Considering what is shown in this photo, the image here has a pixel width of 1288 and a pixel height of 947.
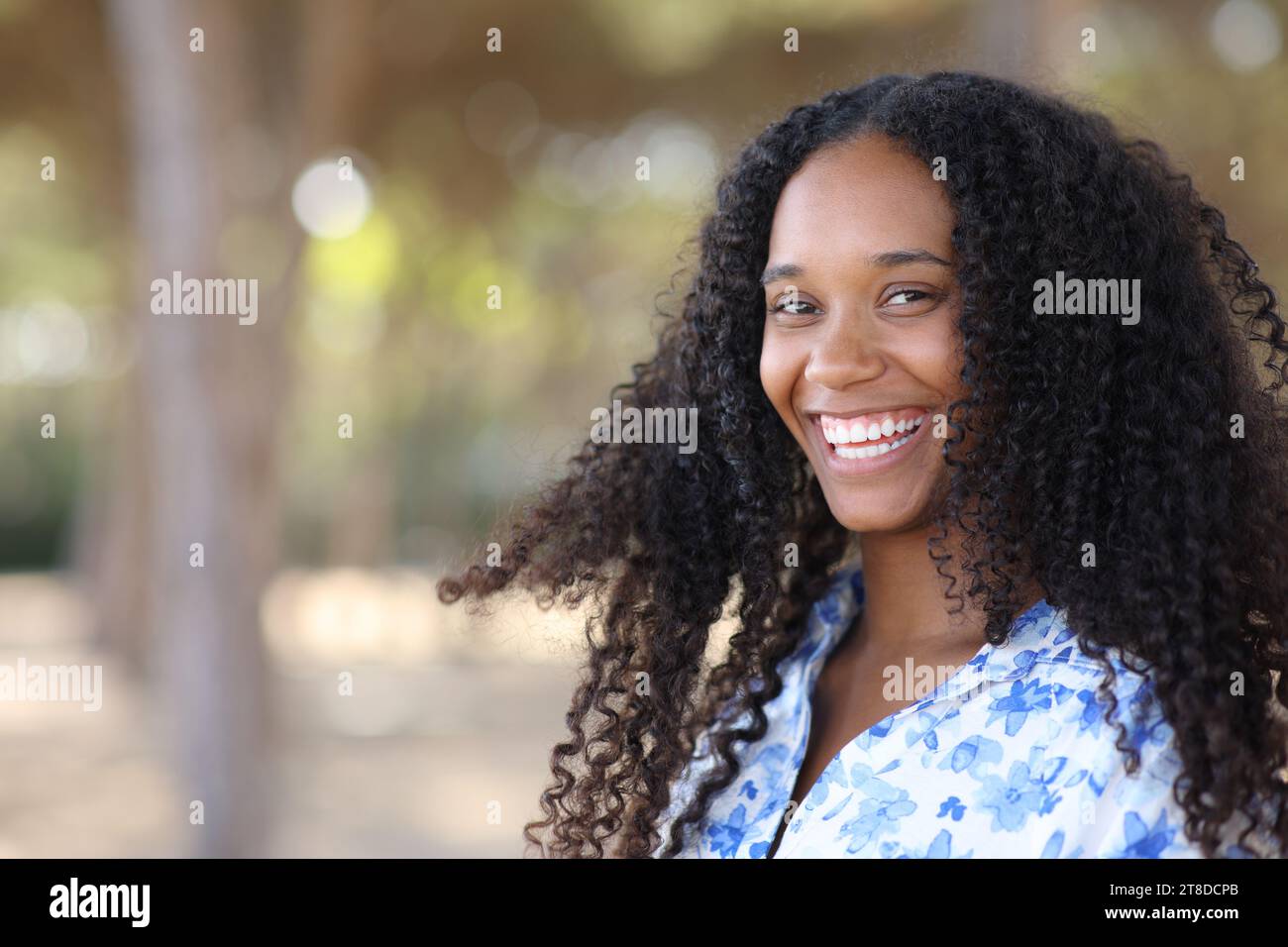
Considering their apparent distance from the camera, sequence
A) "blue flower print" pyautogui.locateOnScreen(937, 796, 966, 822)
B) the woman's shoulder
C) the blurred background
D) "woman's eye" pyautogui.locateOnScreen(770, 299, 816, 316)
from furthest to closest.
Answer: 1. the blurred background
2. "woman's eye" pyautogui.locateOnScreen(770, 299, 816, 316)
3. "blue flower print" pyautogui.locateOnScreen(937, 796, 966, 822)
4. the woman's shoulder

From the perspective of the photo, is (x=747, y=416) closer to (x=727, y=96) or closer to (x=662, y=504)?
(x=662, y=504)

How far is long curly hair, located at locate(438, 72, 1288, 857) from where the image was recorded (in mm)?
2043

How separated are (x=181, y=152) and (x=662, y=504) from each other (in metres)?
4.05

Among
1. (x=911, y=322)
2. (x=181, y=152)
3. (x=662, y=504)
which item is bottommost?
(x=662, y=504)

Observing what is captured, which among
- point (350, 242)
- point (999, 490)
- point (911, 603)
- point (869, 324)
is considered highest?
point (350, 242)

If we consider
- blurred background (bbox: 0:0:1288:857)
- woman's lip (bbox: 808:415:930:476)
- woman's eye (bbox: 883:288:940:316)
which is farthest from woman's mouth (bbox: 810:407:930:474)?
blurred background (bbox: 0:0:1288:857)

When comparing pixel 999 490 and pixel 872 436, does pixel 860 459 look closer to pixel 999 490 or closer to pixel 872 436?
pixel 872 436

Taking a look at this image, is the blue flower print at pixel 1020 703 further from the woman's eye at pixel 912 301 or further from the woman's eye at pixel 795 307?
the woman's eye at pixel 795 307

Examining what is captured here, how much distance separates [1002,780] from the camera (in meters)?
2.00

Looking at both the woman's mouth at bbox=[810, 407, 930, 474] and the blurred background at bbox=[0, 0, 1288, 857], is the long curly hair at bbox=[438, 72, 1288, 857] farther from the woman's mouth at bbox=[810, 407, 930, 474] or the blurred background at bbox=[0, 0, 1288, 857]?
the blurred background at bbox=[0, 0, 1288, 857]

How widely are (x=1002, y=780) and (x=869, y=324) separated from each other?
75cm

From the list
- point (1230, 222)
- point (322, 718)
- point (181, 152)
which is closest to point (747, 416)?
point (1230, 222)

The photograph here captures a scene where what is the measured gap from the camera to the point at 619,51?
30.0ft

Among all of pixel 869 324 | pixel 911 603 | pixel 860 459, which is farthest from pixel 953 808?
pixel 869 324
